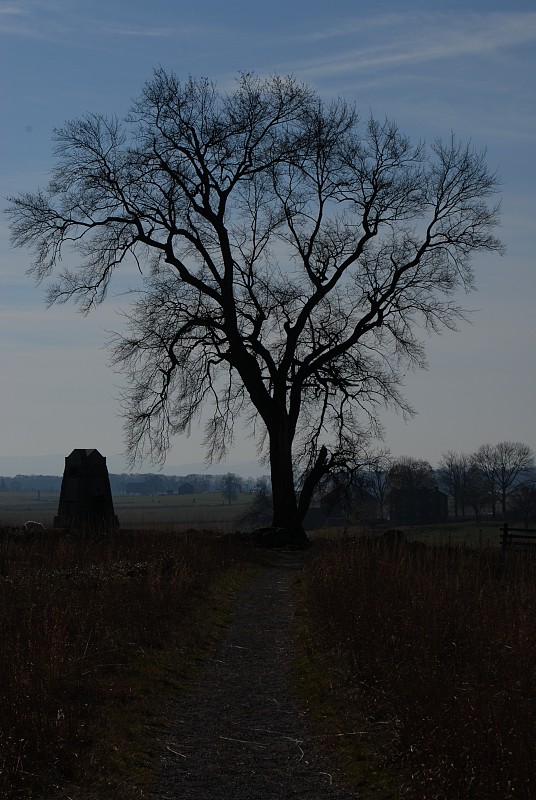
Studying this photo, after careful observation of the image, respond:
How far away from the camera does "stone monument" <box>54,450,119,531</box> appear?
2797 cm

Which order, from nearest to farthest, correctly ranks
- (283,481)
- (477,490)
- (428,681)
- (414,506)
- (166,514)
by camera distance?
(428,681) < (283,481) < (414,506) < (477,490) < (166,514)

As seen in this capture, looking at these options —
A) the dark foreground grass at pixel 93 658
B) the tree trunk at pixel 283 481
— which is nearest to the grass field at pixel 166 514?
Result: the tree trunk at pixel 283 481

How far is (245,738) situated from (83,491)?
69.8 feet

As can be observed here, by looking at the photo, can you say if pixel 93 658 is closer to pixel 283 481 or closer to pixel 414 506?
pixel 283 481

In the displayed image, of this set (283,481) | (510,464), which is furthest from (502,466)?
(283,481)

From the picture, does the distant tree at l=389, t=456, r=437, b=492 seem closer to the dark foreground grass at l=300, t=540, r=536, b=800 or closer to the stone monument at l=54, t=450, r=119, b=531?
the stone monument at l=54, t=450, r=119, b=531

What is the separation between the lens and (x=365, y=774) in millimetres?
6465

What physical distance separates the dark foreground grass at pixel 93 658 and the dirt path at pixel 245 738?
0.79 feet

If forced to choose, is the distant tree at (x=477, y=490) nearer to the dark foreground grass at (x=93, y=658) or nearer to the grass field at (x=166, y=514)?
the grass field at (x=166, y=514)

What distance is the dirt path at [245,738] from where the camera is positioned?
628 cm

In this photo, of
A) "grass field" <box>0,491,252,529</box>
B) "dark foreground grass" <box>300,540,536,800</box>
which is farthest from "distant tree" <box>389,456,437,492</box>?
"dark foreground grass" <box>300,540,536,800</box>

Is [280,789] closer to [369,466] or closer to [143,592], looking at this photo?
[143,592]

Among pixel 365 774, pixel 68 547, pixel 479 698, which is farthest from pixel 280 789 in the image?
pixel 68 547

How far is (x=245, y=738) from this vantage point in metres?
7.46
